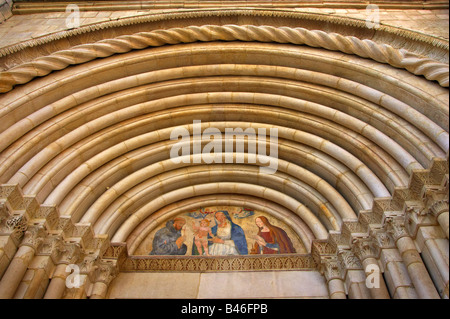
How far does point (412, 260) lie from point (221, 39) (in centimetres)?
456

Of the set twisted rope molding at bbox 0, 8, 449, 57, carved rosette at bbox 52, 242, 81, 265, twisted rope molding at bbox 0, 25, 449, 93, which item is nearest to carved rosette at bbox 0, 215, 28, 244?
carved rosette at bbox 52, 242, 81, 265

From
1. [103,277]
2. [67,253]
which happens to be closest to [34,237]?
[67,253]

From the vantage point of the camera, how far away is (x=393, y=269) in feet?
14.6

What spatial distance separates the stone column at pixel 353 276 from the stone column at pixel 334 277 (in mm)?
95

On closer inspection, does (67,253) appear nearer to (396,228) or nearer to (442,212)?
(396,228)

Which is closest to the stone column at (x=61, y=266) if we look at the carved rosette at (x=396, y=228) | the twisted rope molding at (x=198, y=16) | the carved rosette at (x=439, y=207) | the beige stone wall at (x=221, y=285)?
the beige stone wall at (x=221, y=285)

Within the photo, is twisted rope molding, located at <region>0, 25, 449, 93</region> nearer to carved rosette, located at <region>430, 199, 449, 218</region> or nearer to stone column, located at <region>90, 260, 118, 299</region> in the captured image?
carved rosette, located at <region>430, 199, 449, 218</region>

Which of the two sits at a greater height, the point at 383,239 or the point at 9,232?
the point at 383,239

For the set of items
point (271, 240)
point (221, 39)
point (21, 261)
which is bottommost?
point (21, 261)

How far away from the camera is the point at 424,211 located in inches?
175

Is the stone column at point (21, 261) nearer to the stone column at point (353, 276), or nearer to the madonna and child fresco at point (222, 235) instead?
the madonna and child fresco at point (222, 235)
